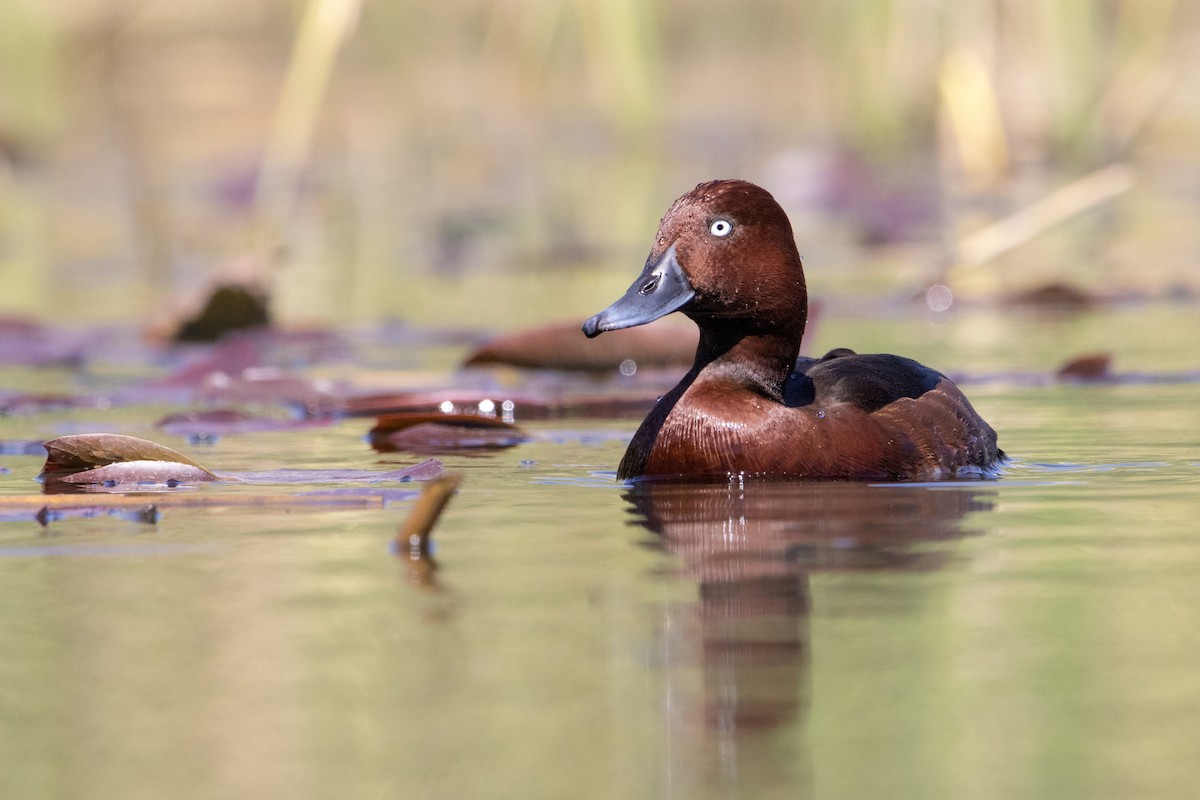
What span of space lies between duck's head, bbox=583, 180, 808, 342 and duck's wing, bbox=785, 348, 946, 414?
5.9 inches

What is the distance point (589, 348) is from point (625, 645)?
14.7 feet

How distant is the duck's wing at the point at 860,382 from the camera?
534 cm

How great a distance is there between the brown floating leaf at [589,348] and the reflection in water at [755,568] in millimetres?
2532

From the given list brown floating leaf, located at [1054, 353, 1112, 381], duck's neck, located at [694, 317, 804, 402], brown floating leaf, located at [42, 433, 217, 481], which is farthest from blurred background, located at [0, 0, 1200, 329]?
brown floating leaf, located at [42, 433, 217, 481]

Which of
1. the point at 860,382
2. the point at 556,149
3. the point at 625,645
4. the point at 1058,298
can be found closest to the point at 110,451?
the point at 860,382

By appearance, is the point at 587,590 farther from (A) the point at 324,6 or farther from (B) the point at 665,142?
(B) the point at 665,142

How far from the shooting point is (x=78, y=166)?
20.6 metres

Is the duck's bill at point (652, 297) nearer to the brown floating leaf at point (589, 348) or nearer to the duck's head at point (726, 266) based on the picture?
the duck's head at point (726, 266)

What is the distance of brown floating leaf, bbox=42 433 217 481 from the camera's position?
5.13 meters

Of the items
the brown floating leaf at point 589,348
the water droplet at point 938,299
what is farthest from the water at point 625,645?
the water droplet at point 938,299

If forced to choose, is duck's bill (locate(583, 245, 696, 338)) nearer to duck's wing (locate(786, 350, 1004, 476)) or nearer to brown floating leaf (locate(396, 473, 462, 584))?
duck's wing (locate(786, 350, 1004, 476))

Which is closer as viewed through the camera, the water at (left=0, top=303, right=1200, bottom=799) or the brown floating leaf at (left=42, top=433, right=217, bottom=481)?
the water at (left=0, top=303, right=1200, bottom=799)

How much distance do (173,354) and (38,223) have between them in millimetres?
8166

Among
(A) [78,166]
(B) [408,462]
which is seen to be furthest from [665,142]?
(B) [408,462]
